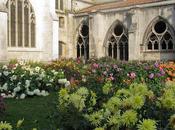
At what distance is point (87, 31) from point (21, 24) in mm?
7721

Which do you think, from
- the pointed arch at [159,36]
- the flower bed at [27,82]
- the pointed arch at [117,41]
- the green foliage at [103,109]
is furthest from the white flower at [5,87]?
the pointed arch at [117,41]

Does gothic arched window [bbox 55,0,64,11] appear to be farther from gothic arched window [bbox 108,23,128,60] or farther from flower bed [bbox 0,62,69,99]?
flower bed [bbox 0,62,69,99]

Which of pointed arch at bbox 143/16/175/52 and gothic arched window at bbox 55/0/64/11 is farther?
gothic arched window at bbox 55/0/64/11

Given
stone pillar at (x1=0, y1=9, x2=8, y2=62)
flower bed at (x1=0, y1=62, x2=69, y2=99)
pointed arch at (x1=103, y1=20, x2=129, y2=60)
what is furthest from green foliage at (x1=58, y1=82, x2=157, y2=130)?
pointed arch at (x1=103, y1=20, x2=129, y2=60)

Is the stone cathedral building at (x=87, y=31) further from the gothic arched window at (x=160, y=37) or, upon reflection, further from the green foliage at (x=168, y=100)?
the green foliage at (x=168, y=100)

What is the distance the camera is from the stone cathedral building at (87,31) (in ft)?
73.7

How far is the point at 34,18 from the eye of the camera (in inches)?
931

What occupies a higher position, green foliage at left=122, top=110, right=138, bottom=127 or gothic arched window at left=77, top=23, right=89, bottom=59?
gothic arched window at left=77, top=23, right=89, bottom=59

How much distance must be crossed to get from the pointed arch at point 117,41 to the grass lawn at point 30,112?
1766 cm

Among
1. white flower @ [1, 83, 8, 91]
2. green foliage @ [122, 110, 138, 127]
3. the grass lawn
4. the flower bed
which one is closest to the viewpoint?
green foliage @ [122, 110, 138, 127]

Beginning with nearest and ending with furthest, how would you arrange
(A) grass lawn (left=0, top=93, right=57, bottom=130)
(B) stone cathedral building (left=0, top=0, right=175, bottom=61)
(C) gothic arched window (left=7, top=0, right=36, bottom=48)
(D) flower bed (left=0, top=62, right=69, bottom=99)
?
1. (A) grass lawn (left=0, top=93, right=57, bottom=130)
2. (D) flower bed (left=0, top=62, right=69, bottom=99)
3. (C) gothic arched window (left=7, top=0, right=36, bottom=48)
4. (B) stone cathedral building (left=0, top=0, right=175, bottom=61)

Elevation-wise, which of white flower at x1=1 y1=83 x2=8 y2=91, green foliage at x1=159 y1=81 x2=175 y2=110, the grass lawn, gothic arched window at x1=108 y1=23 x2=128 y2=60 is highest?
gothic arched window at x1=108 y1=23 x2=128 y2=60

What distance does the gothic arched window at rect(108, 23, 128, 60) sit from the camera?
1058 inches

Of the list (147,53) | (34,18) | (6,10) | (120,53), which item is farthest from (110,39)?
(6,10)
